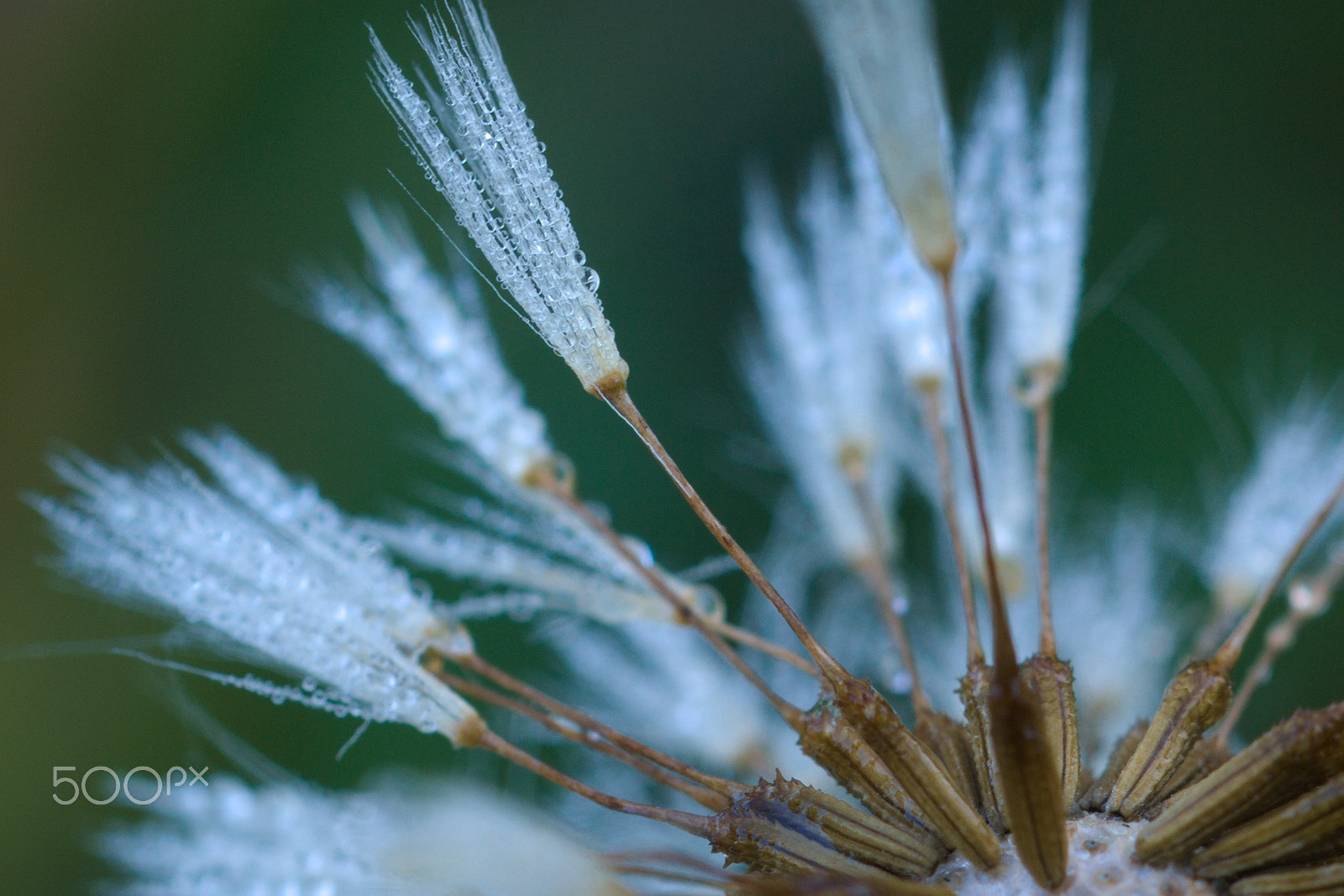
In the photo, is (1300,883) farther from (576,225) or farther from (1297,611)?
(576,225)

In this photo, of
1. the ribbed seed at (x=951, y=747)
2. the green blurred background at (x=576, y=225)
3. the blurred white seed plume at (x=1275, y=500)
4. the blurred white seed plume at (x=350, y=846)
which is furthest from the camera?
the green blurred background at (x=576, y=225)

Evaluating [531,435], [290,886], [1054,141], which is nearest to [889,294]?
[1054,141]

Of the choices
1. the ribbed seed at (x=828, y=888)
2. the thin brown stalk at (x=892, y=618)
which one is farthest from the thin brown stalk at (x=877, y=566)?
the ribbed seed at (x=828, y=888)

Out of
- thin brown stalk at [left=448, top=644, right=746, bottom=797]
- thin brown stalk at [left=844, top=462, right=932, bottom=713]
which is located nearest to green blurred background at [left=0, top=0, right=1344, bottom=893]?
thin brown stalk at [left=844, top=462, right=932, bottom=713]

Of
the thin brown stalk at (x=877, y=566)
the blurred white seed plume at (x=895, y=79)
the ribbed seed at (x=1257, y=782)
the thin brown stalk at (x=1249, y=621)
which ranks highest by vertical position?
the thin brown stalk at (x=877, y=566)

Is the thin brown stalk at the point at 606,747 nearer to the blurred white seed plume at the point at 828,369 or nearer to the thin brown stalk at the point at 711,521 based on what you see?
the thin brown stalk at the point at 711,521

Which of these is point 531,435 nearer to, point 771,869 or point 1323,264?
point 771,869

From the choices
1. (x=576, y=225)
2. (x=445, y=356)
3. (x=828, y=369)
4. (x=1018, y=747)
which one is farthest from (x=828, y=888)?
(x=576, y=225)
